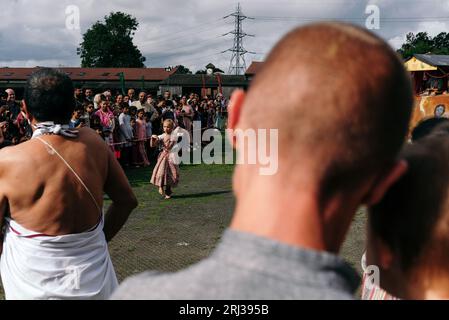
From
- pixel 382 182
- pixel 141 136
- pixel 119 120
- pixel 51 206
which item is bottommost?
pixel 141 136

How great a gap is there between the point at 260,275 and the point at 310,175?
19cm

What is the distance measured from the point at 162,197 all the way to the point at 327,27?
26.6 ft

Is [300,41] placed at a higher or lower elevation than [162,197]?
higher

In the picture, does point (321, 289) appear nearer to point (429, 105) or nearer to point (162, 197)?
point (162, 197)

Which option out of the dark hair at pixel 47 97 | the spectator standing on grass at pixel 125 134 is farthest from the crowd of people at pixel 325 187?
the spectator standing on grass at pixel 125 134

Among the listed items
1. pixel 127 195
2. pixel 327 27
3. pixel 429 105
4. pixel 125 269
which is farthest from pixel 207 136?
pixel 327 27

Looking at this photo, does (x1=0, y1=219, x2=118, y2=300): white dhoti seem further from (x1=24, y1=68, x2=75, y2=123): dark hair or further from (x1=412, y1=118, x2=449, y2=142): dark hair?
(x1=412, y1=118, x2=449, y2=142): dark hair

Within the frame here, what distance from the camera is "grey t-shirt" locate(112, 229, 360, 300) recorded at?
2.49ft

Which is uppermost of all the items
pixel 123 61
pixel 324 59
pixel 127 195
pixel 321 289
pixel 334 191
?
pixel 123 61

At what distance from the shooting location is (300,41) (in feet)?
2.76

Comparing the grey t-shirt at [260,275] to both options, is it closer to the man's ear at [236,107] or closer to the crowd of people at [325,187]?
the crowd of people at [325,187]

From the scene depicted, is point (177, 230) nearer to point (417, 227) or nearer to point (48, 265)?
point (48, 265)

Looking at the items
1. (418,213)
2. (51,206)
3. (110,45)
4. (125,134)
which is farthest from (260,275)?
(110,45)

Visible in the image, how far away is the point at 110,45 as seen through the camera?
3287 inches
